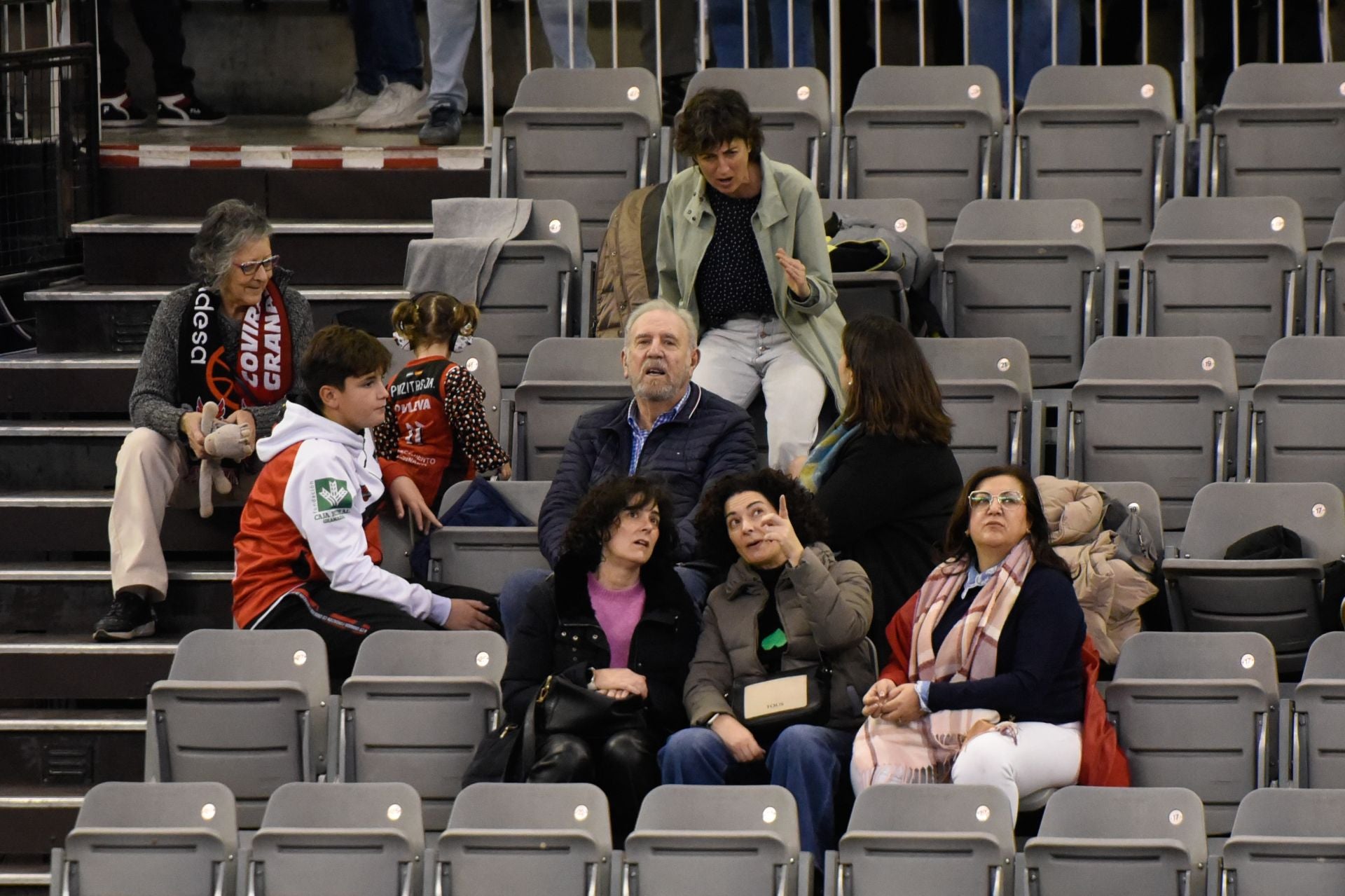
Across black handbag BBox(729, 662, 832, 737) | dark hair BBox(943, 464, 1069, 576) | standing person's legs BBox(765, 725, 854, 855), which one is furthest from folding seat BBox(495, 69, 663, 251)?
standing person's legs BBox(765, 725, 854, 855)

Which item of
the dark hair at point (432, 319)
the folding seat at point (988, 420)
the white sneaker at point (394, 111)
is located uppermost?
the white sneaker at point (394, 111)

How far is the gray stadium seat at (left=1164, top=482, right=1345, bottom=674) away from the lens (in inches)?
212

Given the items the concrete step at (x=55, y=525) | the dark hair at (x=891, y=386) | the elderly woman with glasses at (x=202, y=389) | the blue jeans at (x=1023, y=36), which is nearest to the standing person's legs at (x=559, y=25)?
the blue jeans at (x=1023, y=36)

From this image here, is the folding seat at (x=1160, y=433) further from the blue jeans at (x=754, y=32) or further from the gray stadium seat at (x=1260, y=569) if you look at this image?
the blue jeans at (x=754, y=32)

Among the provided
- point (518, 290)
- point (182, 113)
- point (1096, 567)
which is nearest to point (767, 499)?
point (1096, 567)

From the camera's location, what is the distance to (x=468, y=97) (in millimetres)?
10109

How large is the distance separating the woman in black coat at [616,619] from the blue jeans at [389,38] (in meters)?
3.98

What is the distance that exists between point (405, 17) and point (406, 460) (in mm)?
3159

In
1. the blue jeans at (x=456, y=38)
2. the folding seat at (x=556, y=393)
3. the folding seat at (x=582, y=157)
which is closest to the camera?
the folding seat at (x=556, y=393)

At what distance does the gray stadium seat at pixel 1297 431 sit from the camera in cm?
607

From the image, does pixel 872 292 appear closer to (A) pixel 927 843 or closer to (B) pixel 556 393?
(B) pixel 556 393

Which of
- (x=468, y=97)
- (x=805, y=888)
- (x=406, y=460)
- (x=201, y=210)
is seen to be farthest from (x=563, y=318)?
(x=468, y=97)

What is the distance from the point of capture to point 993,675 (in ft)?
16.2

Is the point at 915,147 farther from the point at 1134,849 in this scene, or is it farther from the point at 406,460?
the point at 1134,849
